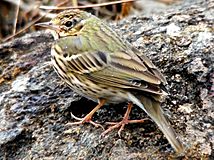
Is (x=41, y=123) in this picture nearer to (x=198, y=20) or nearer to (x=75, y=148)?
(x=75, y=148)

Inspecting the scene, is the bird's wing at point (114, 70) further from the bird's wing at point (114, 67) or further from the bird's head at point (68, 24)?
the bird's head at point (68, 24)

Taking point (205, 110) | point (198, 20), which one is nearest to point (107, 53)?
point (205, 110)

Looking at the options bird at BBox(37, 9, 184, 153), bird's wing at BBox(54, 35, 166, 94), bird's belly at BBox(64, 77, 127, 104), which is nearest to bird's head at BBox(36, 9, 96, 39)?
bird at BBox(37, 9, 184, 153)

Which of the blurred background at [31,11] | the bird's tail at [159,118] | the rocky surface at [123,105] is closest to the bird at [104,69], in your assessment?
the bird's tail at [159,118]

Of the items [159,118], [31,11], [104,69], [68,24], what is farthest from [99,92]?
[31,11]

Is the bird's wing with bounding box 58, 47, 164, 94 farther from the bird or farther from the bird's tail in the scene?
the bird's tail

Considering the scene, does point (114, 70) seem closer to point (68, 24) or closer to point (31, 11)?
point (68, 24)
